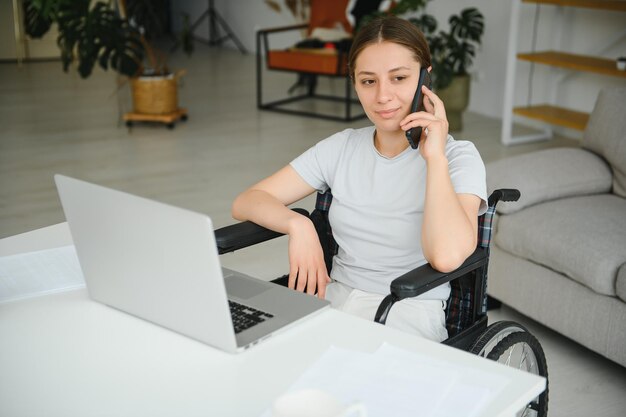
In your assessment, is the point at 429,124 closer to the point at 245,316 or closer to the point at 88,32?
the point at 245,316

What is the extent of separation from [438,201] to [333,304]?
0.42m

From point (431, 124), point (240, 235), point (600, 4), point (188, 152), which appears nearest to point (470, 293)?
point (431, 124)

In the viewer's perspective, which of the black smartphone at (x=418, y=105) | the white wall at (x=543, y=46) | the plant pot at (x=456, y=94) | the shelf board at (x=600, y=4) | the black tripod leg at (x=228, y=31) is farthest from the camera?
the black tripod leg at (x=228, y=31)

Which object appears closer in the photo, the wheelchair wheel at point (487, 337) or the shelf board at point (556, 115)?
the wheelchair wheel at point (487, 337)

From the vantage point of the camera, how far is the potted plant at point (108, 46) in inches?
204

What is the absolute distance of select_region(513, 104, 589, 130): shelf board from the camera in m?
4.77

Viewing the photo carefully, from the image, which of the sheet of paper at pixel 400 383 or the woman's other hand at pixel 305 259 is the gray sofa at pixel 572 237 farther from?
the sheet of paper at pixel 400 383

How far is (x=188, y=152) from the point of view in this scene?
16.6ft

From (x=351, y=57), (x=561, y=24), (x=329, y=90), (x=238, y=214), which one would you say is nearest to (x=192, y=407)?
(x=238, y=214)

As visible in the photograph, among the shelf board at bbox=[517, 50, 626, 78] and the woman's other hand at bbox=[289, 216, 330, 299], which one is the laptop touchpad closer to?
the woman's other hand at bbox=[289, 216, 330, 299]

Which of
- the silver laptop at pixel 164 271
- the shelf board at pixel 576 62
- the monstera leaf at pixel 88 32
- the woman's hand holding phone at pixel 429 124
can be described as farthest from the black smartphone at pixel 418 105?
the monstera leaf at pixel 88 32

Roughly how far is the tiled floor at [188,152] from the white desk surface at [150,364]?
117 centimetres

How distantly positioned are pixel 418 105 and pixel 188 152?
3510mm

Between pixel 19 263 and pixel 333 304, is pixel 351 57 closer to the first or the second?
pixel 333 304
